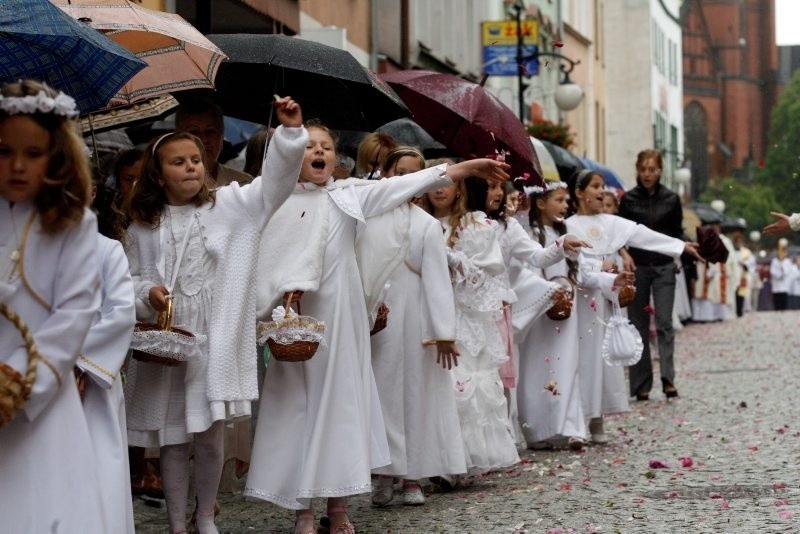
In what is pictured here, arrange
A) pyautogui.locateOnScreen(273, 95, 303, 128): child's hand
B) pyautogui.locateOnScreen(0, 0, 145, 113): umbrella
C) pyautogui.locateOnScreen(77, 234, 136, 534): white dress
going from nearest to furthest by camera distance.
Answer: pyautogui.locateOnScreen(77, 234, 136, 534): white dress, pyautogui.locateOnScreen(0, 0, 145, 113): umbrella, pyautogui.locateOnScreen(273, 95, 303, 128): child's hand

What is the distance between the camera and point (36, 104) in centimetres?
498

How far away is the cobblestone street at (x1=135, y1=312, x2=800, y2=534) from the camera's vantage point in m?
8.16

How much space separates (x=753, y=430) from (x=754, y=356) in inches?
466

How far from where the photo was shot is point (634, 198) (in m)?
15.9

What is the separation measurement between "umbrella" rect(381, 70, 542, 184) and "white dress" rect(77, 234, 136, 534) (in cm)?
580

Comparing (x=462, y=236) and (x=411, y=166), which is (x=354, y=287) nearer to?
(x=411, y=166)

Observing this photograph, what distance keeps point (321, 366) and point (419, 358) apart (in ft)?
5.07

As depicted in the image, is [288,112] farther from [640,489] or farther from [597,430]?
[597,430]

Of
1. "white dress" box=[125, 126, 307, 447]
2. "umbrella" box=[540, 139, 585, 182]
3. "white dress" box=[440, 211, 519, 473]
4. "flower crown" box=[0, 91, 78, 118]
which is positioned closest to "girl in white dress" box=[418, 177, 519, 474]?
"white dress" box=[440, 211, 519, 473]

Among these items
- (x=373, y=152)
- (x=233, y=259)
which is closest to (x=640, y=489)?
(x=373, y=152)

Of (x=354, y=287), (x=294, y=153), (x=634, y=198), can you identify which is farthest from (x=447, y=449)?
(x=634, y=198)

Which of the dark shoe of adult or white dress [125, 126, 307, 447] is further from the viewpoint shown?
the dark shoe of adult

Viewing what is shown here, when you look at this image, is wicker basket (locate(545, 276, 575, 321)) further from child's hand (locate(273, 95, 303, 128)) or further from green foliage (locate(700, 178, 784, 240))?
green foliage (locate(700, 178, 784, 240))

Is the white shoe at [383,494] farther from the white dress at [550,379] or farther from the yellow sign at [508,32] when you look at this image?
the yellow sign at [508,32]
